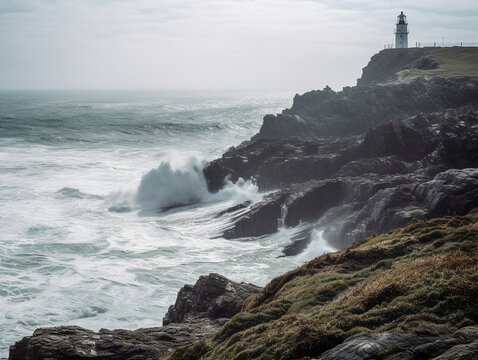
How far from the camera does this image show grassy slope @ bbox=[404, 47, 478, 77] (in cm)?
6525

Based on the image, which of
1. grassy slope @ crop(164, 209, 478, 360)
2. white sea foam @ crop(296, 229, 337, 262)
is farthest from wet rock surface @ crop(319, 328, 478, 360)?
white sea foam @ crop(296, 229, 337, 262)

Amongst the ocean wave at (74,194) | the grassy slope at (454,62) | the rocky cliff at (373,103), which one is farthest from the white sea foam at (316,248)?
the grassy slope at (454,62)

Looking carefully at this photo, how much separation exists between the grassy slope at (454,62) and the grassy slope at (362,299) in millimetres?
55095

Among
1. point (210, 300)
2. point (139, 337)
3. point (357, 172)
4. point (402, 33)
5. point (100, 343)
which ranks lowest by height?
point (210, 300)

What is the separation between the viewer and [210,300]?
16484 mm

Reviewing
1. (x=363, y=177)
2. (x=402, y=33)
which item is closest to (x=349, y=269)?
(x=363, y=177)

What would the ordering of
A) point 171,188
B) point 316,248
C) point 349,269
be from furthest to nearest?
point 171,188
point 316,248
point 349,269

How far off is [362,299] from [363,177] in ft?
67.4

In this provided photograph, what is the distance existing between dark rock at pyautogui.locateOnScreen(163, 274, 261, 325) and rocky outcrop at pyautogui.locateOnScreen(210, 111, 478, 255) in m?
10.3

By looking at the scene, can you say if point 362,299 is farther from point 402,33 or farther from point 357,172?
point 402,33

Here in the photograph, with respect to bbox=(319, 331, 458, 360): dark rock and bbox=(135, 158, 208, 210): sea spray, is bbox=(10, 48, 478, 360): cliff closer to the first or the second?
bbox=(319, 331, 458, 360): dark rock

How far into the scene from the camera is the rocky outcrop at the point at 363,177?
79.9ft

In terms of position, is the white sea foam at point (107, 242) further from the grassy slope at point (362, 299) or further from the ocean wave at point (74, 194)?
the grassy slope at point (362, 299)

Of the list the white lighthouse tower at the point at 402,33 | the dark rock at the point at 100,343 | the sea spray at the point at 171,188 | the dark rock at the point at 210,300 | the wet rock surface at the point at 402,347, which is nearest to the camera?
the wet rock surface at the point at 402,347
